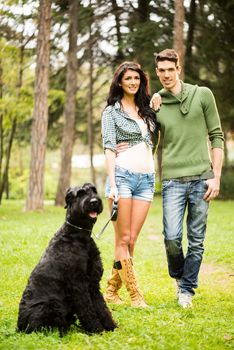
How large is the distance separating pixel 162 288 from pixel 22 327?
2.90 m

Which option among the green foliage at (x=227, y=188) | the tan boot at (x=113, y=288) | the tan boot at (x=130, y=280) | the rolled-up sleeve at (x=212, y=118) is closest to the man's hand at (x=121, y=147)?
the rolled-up sleeve at (x=212, y=118)

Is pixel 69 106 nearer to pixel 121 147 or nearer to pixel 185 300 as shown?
pixel 121 147

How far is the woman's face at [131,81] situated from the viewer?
5.89 m

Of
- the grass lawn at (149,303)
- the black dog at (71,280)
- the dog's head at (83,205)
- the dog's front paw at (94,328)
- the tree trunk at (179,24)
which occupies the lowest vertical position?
the grass lawn at (149,303)

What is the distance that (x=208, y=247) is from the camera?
11.0 m

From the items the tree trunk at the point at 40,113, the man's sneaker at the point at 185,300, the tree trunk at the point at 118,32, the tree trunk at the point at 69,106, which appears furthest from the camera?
the tree trunk at the point at 118,32

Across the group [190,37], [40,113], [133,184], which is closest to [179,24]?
[40,113]

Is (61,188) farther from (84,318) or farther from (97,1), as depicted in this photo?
(84,318)

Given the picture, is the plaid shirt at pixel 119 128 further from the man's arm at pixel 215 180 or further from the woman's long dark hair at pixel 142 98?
the man's arm at pixel 215 180

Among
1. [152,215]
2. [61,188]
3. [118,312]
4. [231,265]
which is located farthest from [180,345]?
[61,188]

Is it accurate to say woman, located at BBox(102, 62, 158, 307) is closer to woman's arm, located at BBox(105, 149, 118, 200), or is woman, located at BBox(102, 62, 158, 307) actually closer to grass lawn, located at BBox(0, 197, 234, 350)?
woman's arm, located at BBox(105, 149, 118, 200)

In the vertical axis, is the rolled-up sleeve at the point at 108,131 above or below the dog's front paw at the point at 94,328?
above

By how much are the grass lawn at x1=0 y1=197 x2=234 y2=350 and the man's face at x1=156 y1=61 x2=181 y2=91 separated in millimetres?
2404

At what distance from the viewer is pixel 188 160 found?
19.5 ft
